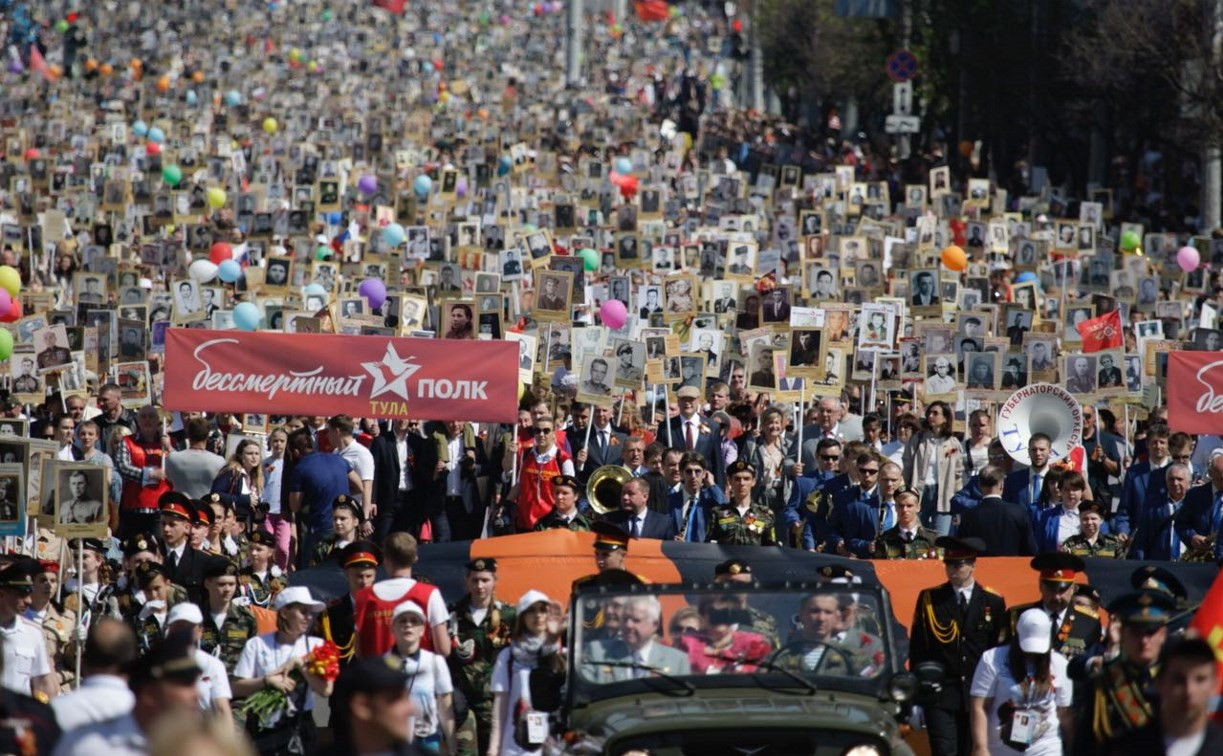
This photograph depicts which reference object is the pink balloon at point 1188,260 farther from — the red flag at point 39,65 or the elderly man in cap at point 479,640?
the red flag at point 39,65

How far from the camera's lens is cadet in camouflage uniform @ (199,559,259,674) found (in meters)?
11.3

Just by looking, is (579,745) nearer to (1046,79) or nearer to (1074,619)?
(1074,619)

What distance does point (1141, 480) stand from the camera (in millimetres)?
15062

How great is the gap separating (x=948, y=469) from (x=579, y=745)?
8.10 metres

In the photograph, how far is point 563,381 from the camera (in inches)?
772

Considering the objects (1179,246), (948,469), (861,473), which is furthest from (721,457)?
(1179,246)

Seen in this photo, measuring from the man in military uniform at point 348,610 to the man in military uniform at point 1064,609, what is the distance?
2.71 metres

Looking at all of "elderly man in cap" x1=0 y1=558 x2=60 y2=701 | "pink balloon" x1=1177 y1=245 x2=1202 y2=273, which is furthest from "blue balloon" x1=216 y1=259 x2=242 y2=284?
"elderly man in cap" x1=0 y1=558 x2=60 y2=701

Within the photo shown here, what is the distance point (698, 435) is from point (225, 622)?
20.7 feet

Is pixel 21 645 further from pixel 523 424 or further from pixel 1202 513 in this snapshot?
pixel 1202 513

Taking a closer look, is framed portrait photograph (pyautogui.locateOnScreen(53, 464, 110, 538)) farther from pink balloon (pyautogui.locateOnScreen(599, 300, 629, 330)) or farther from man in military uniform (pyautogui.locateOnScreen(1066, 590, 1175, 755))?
pink balloon (pyautogui.locateOnScreen(599, 300, 629, 330))

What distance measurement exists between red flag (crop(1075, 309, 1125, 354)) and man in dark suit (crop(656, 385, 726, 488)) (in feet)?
13.0

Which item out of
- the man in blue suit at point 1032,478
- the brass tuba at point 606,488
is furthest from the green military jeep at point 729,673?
the man in blue suit at point 1032,478

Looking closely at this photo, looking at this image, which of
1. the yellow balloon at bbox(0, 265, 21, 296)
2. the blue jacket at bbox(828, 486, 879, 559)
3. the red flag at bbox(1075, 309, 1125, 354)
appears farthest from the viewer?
the yellow balloon at bbox(0, 265, 21, 296)
